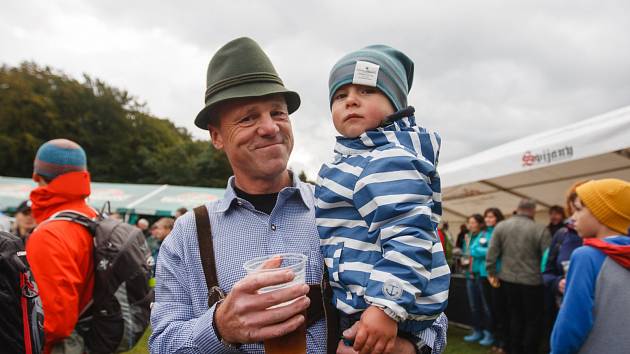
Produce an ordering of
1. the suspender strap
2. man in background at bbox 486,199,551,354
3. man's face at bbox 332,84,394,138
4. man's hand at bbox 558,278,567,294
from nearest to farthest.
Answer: the suspender strap < man's face at bbox 332,84,394,138 < man's hand at bbox 558,278,567,294 < man in background at bbox 486,199,551,354

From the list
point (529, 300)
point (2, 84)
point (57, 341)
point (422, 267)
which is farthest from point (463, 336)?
point (2, 84)

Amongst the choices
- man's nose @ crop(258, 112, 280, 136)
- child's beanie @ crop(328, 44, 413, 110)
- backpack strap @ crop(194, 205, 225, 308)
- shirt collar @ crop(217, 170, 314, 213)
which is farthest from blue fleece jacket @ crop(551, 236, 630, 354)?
backpack strap @ crop(194, 205, 225, 308)

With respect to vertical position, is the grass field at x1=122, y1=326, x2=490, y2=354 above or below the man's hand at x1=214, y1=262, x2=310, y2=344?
below

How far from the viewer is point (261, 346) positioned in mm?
1654

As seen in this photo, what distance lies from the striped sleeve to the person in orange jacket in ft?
7.35

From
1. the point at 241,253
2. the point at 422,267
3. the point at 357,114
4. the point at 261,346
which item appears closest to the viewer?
the point at 422,267

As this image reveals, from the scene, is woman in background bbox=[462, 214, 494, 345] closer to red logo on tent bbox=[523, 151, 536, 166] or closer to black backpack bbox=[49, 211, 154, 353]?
red logo on tent bbox=[523, 151, 536, 166]

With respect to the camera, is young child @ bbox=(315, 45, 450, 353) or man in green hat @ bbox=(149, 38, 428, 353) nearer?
young child @ bbox=(315, 45, 450, 353)

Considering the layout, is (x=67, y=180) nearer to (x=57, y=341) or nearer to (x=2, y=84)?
(x=57, y=341)

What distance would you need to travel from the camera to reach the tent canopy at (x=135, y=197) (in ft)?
60.9

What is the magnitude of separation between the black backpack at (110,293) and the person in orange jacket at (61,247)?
6cm

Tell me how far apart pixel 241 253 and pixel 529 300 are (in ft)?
20.4

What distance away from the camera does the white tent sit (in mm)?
5617

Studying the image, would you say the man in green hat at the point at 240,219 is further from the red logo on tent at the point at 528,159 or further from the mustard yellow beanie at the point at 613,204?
the red logo on tent at the point at 528,159
